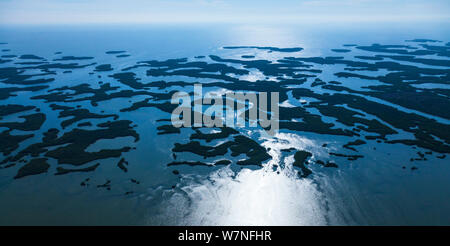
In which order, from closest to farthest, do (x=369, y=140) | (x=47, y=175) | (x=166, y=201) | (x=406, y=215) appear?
1. (x=406, y=215)
2. (x=166, y=201)
3. (x=47, y=175)
4. (x=369, y=140)

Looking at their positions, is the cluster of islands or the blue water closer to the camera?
the blue water

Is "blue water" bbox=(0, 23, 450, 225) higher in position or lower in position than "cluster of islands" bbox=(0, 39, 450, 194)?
lower

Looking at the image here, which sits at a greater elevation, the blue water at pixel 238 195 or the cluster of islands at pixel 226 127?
the cluster of islands at pixel 226 127

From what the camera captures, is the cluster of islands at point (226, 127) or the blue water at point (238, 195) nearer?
the blue water at point (238, 195)

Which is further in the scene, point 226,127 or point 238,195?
point 226,127

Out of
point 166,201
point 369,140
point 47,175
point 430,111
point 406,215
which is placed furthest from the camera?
point 430,111

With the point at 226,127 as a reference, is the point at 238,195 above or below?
below
